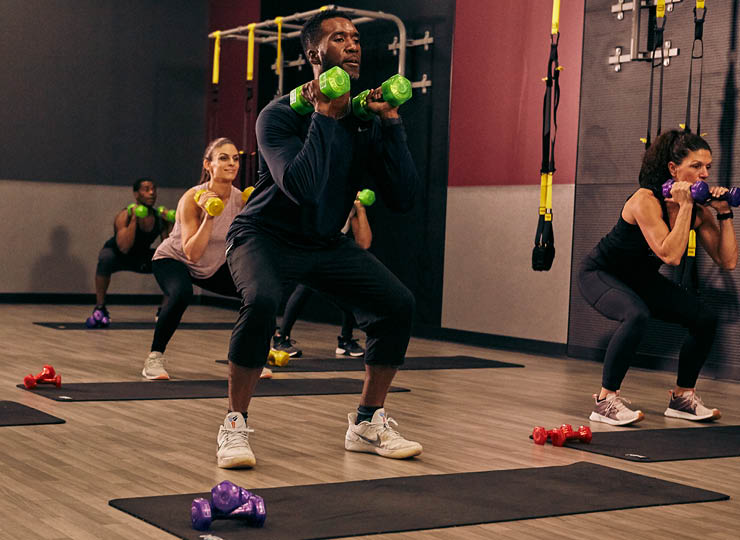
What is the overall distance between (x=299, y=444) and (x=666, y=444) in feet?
3.76

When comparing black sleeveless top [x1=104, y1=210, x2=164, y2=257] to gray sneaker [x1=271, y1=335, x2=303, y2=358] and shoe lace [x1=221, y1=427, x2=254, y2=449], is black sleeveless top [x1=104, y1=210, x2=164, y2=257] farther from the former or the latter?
shoe lace [x1=221, y1=427, x2=254, y2=449]

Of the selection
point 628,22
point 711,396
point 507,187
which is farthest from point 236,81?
point 711,396

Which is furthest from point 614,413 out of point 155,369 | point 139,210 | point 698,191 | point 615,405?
point 139,210

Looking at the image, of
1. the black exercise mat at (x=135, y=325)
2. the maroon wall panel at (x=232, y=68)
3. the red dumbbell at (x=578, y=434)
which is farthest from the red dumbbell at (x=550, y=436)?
the maroon wall panel at (x=232, y=68)

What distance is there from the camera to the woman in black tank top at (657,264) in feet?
12.0

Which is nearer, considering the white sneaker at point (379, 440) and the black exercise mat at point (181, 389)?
the white sneaker at point (379, 440)

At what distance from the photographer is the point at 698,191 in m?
3.56

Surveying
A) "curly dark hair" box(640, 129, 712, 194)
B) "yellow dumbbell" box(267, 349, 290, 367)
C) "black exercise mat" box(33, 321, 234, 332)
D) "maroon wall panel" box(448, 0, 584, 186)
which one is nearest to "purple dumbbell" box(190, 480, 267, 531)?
"curly dark hair" box(640, 129, 712, 194)

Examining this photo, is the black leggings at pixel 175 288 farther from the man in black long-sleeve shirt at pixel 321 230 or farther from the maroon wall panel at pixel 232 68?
the maroon wall panel at pixel 232 68

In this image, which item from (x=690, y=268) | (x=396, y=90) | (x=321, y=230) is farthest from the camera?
(x=690, y=268)

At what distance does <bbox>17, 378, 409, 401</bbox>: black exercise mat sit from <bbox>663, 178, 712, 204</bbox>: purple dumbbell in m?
1.34

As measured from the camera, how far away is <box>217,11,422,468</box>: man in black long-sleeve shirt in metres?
2.64

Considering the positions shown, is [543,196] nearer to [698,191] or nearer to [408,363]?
[408,363]

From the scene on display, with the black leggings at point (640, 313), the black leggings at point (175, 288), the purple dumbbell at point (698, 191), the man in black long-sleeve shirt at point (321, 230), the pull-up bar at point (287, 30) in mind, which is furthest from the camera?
the pull-up bar at point (287, 30)
